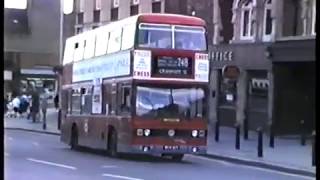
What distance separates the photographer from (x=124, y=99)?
57.9 ft

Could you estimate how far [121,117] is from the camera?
58.2 feet

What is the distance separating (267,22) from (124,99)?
8370 mm

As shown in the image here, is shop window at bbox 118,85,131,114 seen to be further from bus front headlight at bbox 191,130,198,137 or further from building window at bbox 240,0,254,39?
building window at bbox 240,0,254,39

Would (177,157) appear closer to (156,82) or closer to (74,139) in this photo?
(156,82)

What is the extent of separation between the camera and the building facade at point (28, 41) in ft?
12.1

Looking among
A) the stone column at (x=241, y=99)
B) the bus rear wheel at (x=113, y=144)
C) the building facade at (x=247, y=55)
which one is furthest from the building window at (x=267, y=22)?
the bus rear wheel at (x=113, y=144)

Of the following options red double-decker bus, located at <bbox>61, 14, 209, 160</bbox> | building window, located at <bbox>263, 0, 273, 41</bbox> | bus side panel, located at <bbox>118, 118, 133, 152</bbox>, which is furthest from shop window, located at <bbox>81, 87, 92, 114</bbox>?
building window, located at <bbox>263, 0, 273, 41</bbox>

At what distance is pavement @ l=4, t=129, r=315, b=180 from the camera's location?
14.0 meters

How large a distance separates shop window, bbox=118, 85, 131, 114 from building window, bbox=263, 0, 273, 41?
297 inches

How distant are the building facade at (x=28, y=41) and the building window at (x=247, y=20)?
21.1m

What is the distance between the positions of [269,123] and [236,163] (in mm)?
4626

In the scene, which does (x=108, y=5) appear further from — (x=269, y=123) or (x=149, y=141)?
(x=269, y=123)

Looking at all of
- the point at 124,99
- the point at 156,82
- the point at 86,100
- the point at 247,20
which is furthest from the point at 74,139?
the point at 247,20

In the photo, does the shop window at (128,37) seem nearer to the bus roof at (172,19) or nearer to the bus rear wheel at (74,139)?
the bus roof at (172,19)
